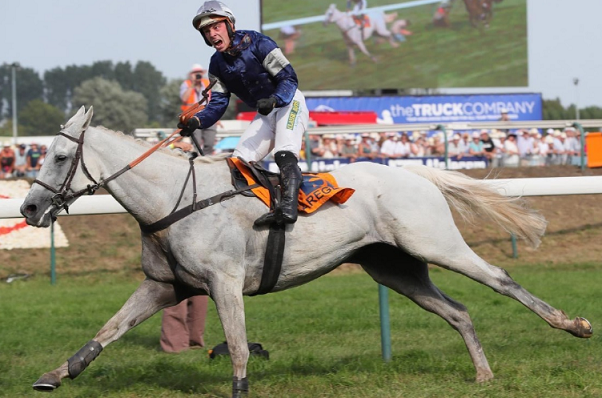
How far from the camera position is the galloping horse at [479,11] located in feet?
115

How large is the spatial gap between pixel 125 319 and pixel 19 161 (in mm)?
12292

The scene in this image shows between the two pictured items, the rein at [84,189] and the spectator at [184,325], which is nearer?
the rein at [84,189]

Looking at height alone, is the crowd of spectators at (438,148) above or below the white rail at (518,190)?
above

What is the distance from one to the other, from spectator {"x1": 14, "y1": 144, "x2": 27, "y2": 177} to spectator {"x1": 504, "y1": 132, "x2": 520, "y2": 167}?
956cm

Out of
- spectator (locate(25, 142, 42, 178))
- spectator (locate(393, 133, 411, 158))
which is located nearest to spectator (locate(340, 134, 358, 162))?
spectator (locate(393, 133, 411, 158))

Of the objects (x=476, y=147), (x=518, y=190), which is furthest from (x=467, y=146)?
(x=518, y=190)

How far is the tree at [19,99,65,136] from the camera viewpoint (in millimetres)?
87438

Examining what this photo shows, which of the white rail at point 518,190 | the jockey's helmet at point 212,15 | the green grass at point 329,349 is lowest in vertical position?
the green grass at point 329,349

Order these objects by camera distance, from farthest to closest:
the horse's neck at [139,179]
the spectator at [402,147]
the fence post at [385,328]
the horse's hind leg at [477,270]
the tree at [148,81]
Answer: the tree at [148,81] < the spectator at [402,147] < the fence post at [385,328] < the horse's hind leg at [477,270] < the horse's neck at [139,179]

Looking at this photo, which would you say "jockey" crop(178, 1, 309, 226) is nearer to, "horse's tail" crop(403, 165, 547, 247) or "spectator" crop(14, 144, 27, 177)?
"horse's tail" crop(403, 165, 547, 247)

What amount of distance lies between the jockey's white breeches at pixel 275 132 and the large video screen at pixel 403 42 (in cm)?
2784

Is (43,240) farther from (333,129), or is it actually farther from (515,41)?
(515,41)

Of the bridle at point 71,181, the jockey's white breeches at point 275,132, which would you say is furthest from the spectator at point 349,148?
the bridle at point 71,181

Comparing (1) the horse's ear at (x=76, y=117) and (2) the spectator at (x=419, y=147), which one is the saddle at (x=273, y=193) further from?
(2) the spectator at (x=419, y=147)
